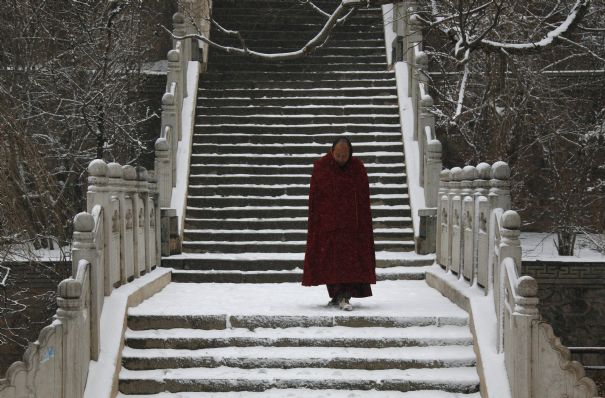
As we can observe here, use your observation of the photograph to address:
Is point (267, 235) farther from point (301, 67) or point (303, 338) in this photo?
point (301, 67)

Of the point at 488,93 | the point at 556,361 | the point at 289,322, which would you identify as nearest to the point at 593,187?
the point at 488,93

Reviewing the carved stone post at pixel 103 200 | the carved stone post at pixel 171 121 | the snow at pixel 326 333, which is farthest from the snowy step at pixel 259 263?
the carved stone post at pixel 103 200

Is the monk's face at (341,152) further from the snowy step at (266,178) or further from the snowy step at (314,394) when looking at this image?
the snowy step at (266,178)

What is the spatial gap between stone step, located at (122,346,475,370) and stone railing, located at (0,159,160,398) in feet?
2.14

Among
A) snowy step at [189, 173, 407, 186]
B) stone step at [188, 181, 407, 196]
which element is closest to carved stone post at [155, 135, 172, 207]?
A: stone step at [188, 181, 407, 196]

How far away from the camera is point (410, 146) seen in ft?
49.9

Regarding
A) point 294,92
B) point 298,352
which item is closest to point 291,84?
point 294,92

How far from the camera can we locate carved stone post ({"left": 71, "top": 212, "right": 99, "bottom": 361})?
817cm

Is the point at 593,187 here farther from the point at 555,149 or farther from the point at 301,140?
the point at 301,140

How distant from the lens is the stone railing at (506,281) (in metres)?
7.30

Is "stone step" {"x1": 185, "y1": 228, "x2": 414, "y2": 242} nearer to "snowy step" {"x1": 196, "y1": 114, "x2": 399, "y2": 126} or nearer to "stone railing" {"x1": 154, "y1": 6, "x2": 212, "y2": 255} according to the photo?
"stone railing" {"x1": 154, "y1": 6, "x2": 212, "y2": 255}

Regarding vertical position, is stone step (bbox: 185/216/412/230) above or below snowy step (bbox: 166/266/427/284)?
above

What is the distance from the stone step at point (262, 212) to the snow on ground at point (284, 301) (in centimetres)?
198

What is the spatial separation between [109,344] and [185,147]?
6.82m
